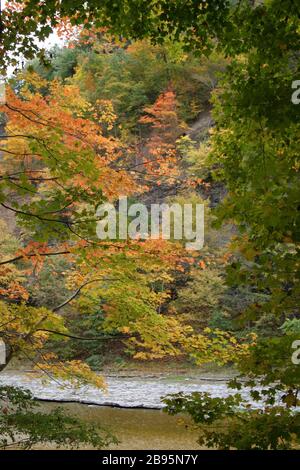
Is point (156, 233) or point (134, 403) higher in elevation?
point (156, 233)

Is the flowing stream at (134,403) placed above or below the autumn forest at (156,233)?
below

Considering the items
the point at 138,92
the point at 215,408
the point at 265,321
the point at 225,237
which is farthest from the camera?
the point at 138,92

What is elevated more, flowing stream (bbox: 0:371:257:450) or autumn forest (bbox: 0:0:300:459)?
autumn forest (bbox: 0:0:300:459)

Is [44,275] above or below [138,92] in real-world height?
below

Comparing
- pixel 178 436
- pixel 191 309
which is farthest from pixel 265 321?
pixel 178 436

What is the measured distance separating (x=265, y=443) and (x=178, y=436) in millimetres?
6598

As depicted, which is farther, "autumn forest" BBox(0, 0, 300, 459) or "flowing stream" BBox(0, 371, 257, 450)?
"flowing stream" BBox(0, 371, 257, 450)

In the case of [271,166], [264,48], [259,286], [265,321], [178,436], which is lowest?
[178,436]

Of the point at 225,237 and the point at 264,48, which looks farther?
the point at 225,237

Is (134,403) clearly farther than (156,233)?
Yes

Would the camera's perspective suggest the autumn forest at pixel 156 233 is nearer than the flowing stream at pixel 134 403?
Yes

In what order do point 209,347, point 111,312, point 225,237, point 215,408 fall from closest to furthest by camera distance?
A: point 215,408, point 209,347, point 111,312, point 225,237

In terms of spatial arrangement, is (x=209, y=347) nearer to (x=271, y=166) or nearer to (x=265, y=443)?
(x=265, y=443)

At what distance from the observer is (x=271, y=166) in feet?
7.55
